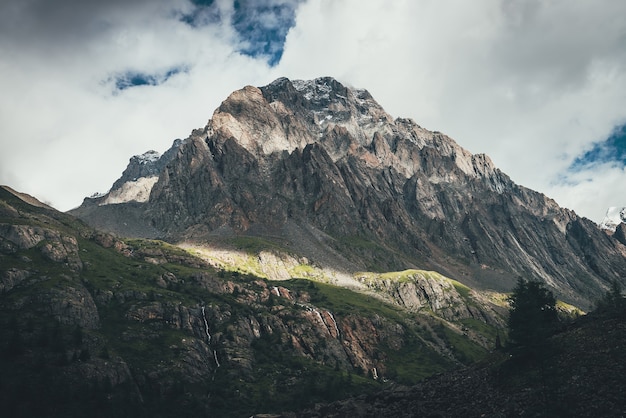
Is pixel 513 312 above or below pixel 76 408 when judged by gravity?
above

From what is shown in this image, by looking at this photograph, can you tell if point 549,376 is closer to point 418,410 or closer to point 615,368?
point 615,368

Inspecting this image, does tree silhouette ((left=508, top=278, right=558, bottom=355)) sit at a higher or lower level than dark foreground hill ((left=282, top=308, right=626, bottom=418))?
higher

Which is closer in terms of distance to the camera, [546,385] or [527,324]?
[546,385]

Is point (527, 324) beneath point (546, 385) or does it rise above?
above

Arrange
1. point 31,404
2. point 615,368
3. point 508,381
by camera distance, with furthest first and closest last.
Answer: point 31,404, point 508,381, point 615,368

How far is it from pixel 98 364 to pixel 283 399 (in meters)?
76.9

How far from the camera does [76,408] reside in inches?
5856

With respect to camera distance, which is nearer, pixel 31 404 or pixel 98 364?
pixel 31 404

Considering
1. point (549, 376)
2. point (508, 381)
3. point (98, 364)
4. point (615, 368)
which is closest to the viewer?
point (615, 368)

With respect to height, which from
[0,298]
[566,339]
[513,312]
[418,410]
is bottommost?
[418,410]

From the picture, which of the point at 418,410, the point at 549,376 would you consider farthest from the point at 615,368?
the point at 418,410

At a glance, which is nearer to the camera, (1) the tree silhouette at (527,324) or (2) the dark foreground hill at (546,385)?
(2) the dark foreground hill at (546,385)

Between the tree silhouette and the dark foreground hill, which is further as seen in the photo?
the tree silhouette

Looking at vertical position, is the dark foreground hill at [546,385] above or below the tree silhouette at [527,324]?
below
